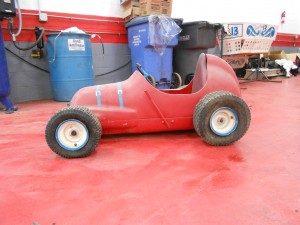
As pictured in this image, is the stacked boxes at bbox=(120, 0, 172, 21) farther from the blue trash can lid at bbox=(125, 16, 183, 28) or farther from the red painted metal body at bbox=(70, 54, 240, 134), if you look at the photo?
the red painted metal body at bbox=(70, 54, 240, 134)

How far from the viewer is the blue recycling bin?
304 centimetres

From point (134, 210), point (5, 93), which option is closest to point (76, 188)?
point (134, 210)

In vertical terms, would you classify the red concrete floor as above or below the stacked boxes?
below

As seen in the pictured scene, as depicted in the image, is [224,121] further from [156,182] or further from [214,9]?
[214,9]

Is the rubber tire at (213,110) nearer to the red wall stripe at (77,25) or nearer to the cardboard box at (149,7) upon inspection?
the cardboard box at (149,7)

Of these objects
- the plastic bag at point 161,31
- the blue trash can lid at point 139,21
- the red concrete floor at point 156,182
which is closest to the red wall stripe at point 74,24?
the blue trash can lid at point 139,21

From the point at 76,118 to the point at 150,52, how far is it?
2109mm

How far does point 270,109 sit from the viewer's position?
222cm

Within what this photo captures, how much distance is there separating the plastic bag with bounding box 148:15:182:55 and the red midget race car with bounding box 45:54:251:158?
63.7 inches

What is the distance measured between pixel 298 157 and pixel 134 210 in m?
0.88

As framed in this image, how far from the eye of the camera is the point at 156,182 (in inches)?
38.2

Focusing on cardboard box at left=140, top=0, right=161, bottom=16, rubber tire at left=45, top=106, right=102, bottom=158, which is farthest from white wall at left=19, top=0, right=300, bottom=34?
rubber tire at left=45, top=106, right=102, bottom=158

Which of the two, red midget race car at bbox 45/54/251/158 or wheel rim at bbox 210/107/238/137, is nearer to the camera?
red midget race car at bbox 45/54/251/158

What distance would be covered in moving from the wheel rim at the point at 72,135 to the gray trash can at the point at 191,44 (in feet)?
7.93
